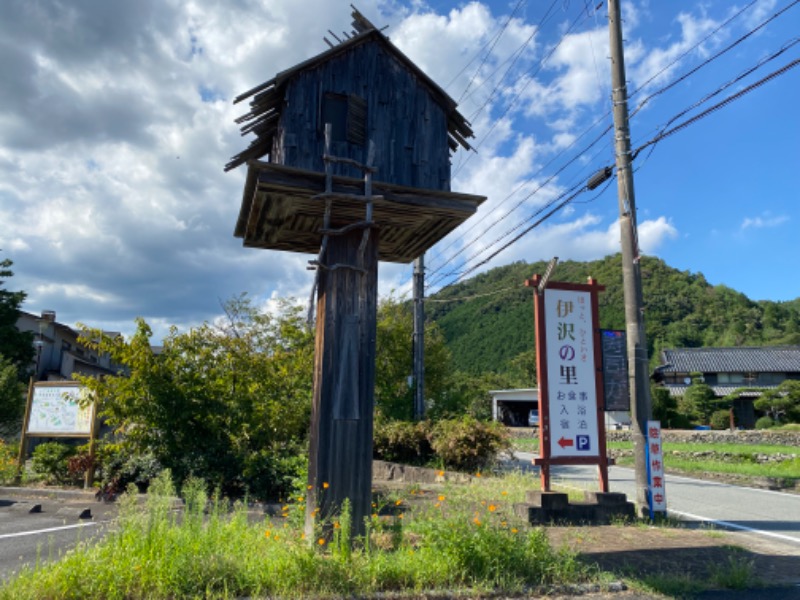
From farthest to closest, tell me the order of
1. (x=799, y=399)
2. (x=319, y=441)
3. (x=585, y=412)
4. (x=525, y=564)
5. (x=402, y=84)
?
1. (x=799, y=399)
2. (x=585, y=412)
3. (x=402, y=84)
4. (x=319, y=441)
5. (x=525, y=564)

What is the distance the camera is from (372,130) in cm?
683

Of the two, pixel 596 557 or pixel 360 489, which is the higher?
pixel 360 489

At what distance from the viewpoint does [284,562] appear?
15.6 ft

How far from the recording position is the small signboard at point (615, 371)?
955cm

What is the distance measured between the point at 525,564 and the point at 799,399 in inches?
1479

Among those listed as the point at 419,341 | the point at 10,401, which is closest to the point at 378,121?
the point at 419,341

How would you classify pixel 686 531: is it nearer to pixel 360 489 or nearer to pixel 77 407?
pixel 360 489

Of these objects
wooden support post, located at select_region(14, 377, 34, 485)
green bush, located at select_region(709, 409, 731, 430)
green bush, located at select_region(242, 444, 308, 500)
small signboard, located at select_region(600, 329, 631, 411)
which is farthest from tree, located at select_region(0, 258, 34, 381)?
green bush, located at select_region(709, 409, 731, 430)

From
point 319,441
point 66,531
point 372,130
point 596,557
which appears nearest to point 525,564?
point 596,557

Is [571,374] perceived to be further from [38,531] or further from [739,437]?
[739,437]

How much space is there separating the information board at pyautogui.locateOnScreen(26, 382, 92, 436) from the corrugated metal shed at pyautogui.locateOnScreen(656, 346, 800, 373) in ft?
143

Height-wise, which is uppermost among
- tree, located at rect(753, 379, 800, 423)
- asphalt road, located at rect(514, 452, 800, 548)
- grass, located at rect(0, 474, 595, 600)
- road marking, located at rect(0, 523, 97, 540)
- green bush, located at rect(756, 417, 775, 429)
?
tree, located at rect(753, 379, 800, 423)

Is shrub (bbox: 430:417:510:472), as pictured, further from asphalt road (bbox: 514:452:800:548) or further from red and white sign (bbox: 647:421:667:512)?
red and white sign (bbox: 647:421:667:512)

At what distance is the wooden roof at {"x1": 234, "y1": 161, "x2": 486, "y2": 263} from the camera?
6305mm
